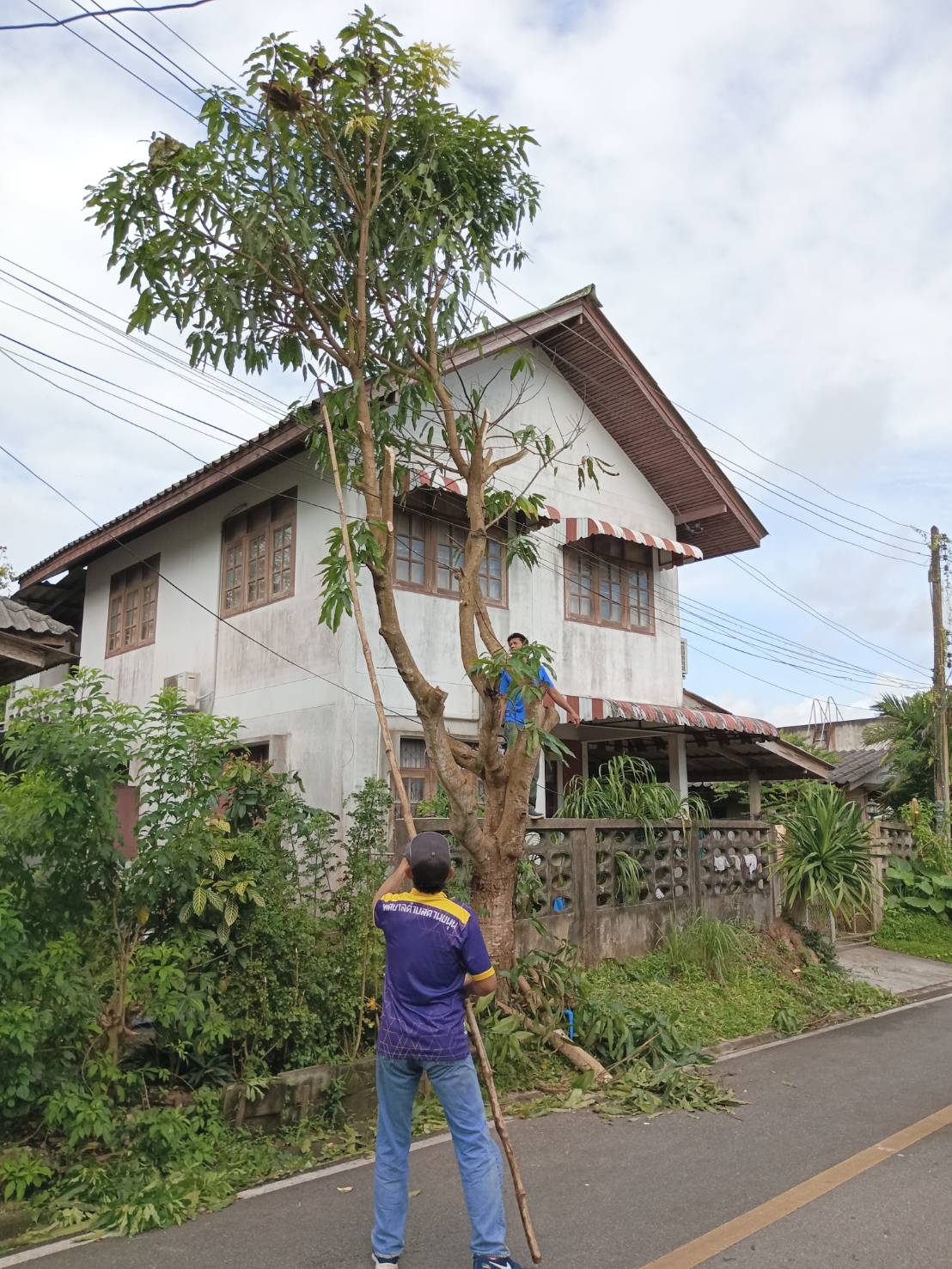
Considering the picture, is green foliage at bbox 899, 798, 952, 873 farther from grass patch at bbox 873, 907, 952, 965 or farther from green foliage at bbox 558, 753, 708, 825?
green foliage at bbox 558, 753, 708, 825

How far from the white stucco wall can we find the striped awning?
1184 millimetres

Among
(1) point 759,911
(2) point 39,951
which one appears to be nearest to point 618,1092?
(2) point 39,951

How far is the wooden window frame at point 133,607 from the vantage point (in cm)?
1479

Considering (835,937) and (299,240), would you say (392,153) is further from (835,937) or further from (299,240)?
(835,937)

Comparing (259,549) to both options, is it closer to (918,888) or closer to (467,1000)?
(467,1000)

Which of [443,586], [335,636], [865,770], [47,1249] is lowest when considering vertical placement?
[47,1249]

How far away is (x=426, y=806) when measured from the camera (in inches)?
389

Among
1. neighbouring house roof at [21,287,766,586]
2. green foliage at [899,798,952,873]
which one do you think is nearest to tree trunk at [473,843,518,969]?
neighbouring house roof at [21,287,766,586]

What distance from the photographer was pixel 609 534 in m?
13.5

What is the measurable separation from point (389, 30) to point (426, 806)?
6.52 m

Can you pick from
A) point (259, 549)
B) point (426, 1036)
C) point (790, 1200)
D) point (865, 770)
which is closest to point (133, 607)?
point (259, 549)

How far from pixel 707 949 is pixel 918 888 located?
7.73 m

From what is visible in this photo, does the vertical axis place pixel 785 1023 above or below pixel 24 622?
below

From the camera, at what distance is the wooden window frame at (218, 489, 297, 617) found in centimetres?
1232
